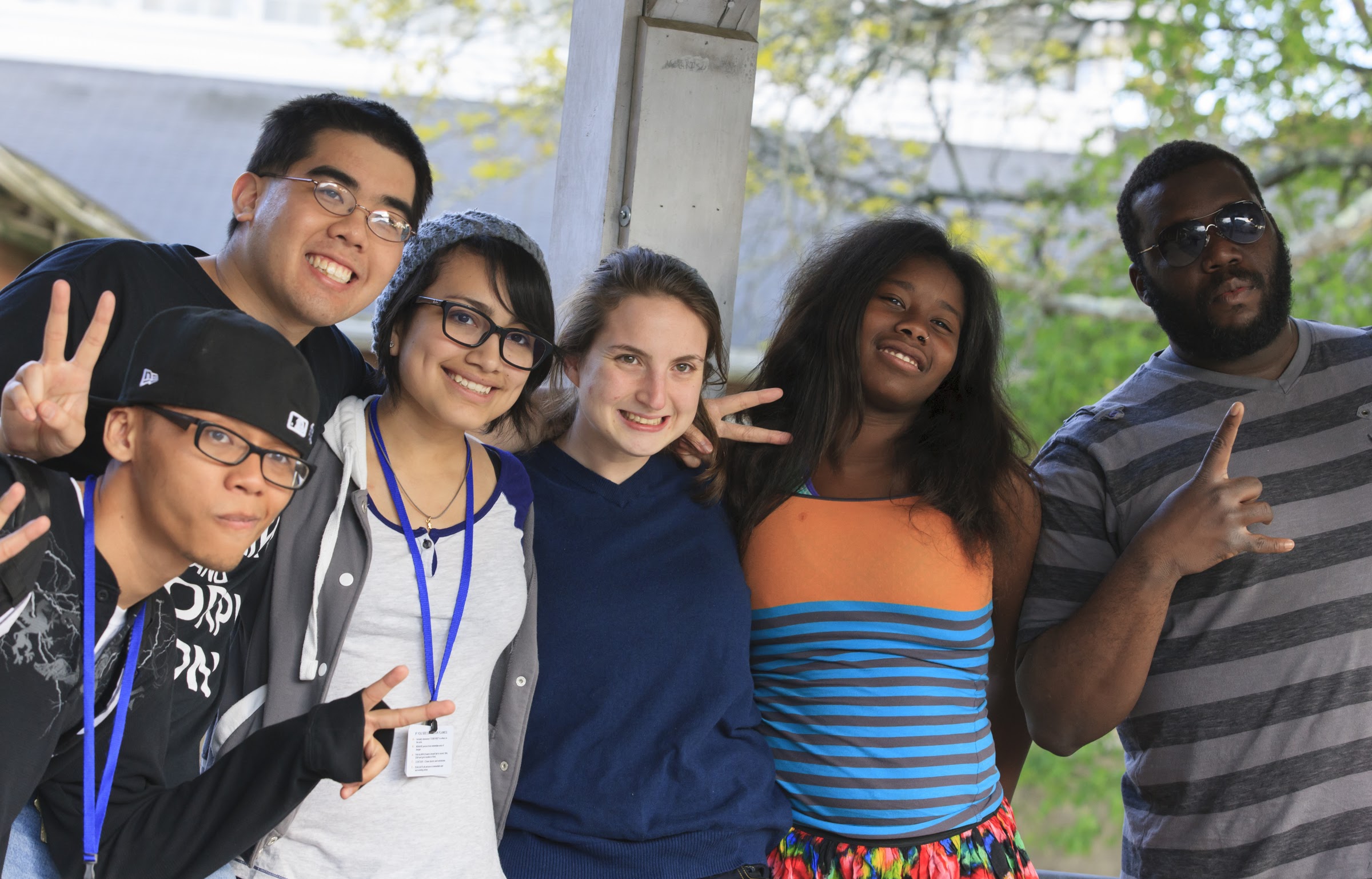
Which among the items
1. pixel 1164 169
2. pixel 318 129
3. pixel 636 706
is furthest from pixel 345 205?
pixel 1164 169

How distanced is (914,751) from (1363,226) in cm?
589

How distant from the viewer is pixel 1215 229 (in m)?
2.45

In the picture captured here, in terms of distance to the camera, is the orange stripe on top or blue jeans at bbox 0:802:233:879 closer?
blue jeans at bbox 0:802:233:879

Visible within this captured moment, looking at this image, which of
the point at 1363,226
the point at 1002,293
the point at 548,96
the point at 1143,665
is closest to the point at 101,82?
the point at 548,96

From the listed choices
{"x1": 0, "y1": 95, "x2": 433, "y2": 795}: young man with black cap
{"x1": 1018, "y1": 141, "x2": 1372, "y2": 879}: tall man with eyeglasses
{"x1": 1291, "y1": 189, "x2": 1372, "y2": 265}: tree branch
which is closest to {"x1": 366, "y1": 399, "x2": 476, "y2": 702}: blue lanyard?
{"x1": 0, "y1": 95, "x2": 433, "y2": 795}: young man with black cap

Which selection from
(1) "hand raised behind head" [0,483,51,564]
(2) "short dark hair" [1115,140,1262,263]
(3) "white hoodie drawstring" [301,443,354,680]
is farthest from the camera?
(2) "short dark hair" [1115,140,1262,263]

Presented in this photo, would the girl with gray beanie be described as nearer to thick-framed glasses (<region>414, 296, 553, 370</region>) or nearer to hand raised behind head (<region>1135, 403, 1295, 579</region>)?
thick-framed glasses (<region>414, 296, 553, 370</region>)

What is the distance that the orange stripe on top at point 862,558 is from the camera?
7.39 ft

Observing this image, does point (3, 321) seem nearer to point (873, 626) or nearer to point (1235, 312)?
point (873, 626)

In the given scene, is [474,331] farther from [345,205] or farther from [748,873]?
[748,873]

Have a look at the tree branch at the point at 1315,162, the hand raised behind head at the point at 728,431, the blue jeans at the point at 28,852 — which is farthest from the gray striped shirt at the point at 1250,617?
the tree branch at the point at 1315,162

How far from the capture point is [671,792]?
2033 mm

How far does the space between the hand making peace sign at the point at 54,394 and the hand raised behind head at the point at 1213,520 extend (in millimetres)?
1779

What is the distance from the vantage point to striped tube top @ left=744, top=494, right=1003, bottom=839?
7.18 ft
